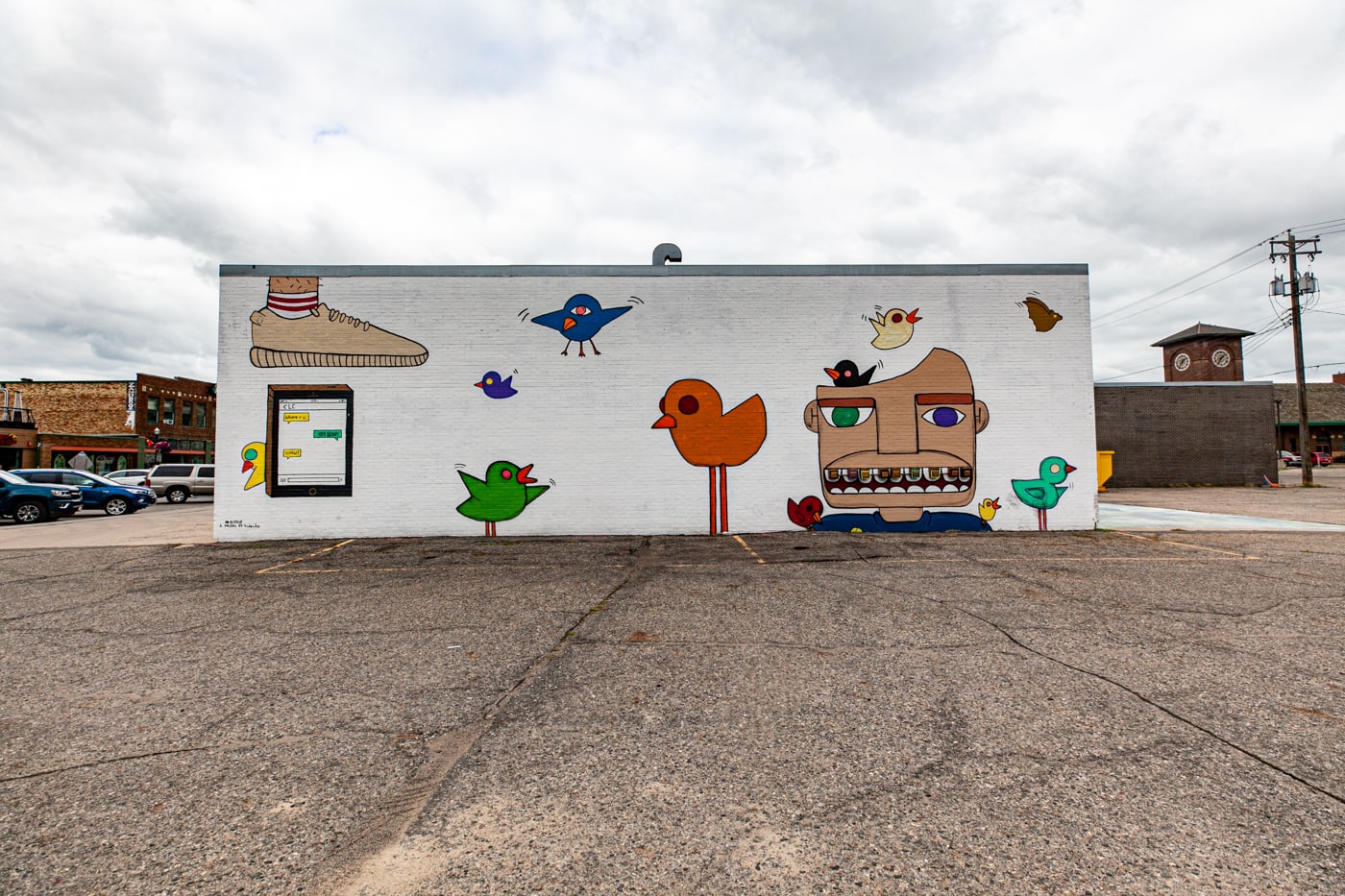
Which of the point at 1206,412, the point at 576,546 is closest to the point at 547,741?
the point at 576,546

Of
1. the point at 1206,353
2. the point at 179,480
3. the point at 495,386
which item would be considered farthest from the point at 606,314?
the point at 1206,353

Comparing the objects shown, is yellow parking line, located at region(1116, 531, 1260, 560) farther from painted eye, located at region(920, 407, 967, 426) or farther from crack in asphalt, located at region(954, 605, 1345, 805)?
crack in asphalt, located at region(954, 605, 1345, 805)

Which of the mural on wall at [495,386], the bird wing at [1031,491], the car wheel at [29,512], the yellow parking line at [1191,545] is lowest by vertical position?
the yellow parking line at [1191,545]

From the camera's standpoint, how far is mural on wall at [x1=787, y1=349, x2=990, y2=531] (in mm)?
13234

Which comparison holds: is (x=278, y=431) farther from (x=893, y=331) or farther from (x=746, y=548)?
(x=893, y=331)

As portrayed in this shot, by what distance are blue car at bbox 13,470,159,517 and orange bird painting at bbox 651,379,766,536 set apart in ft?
67.0

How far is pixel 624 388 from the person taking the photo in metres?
13.3

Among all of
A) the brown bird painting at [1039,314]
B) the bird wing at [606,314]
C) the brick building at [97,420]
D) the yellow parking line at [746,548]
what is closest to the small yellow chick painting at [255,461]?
the bird wing at [606,314]

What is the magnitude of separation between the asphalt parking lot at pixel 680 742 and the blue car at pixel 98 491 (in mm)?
18529

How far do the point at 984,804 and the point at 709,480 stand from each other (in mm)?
10522

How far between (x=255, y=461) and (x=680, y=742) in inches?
514

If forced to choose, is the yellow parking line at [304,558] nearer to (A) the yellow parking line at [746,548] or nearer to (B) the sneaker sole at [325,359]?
(B) the sneaker sole at [325,359]

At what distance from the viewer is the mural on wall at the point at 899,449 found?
1323 centimetres

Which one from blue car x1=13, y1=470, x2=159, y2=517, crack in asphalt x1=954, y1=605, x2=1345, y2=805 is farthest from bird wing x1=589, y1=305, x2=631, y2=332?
blue car x1=13, y1=470, x2=159, y2=517
